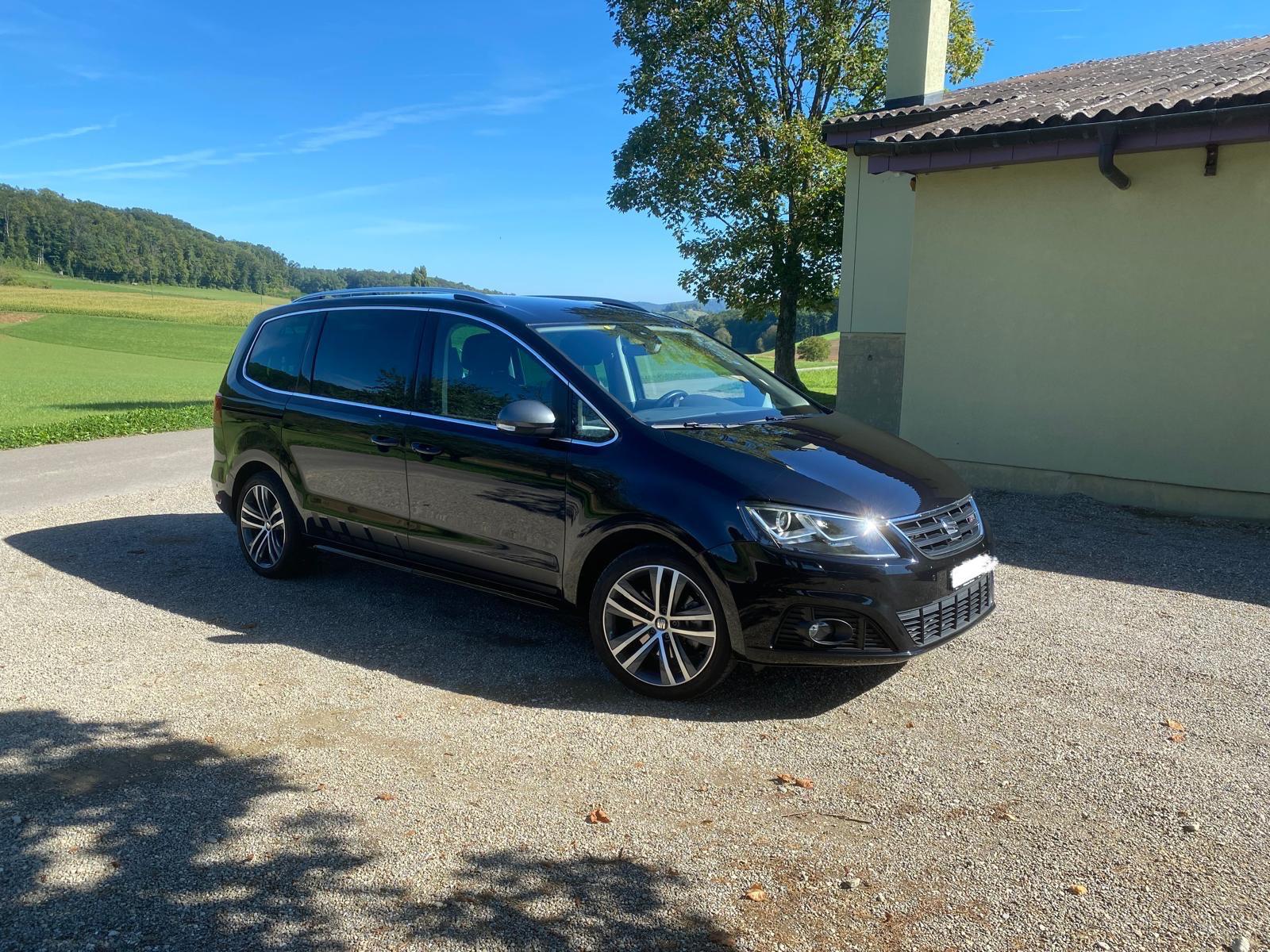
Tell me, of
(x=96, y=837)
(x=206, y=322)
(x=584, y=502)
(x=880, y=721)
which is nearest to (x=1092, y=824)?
(x=880, y=721)

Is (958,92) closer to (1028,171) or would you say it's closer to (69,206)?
(1028,171)

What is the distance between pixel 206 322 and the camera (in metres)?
63.2

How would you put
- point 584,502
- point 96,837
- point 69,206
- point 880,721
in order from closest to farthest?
1. point 96,837
2. point 880,721
3. point 584,502
4. point 69,206

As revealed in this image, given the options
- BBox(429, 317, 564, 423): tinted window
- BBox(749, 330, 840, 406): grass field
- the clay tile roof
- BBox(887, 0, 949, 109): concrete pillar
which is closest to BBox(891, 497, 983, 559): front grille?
BBox(429, 317, 564, 423): tinted window

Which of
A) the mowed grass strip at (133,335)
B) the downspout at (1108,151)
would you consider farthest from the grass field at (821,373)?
the mowed grass strip at (133,335)

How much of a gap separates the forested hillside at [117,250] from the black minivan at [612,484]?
316ft

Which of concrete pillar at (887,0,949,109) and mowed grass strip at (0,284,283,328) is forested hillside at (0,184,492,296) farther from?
concrete pillar at (887,0,949,109)

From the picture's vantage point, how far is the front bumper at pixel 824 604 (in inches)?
166

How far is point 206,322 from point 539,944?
67287mm

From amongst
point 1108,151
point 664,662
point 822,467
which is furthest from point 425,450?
point 1108,151

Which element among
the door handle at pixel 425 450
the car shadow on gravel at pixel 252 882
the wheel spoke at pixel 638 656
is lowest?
the car shadow on gravel at pixel 252 882

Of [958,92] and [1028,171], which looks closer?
[1028,171]

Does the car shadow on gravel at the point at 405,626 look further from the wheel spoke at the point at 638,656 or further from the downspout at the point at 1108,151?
the downspout at the point at 1108,151

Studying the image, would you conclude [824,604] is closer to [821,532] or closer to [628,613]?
[821,532]
